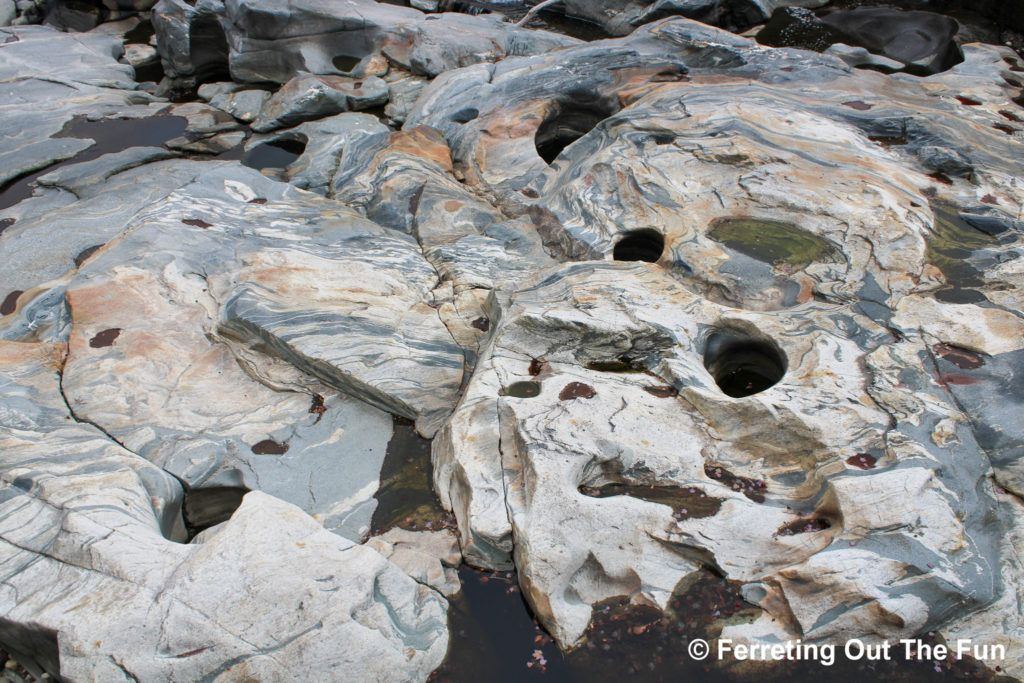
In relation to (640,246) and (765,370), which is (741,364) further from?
(640,246)

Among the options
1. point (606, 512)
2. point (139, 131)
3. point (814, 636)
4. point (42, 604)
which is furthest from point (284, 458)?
point (139, 131)

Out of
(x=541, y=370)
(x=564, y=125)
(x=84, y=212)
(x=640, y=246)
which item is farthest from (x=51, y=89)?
(x=541, y=370)

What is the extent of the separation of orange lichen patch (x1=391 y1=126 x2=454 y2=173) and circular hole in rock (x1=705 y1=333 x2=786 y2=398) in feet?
14.8

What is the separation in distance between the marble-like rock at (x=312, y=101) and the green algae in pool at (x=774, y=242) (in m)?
6.87

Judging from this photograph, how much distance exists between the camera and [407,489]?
5203 millimetres

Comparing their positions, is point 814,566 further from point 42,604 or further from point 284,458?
point 42,604

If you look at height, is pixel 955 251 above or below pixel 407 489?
above

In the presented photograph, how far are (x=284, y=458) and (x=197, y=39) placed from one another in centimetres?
1015

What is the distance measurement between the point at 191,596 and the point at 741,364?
424cm

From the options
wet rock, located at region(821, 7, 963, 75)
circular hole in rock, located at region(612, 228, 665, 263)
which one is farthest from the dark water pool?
wet rock, located at region(821, 7, 963, 75)

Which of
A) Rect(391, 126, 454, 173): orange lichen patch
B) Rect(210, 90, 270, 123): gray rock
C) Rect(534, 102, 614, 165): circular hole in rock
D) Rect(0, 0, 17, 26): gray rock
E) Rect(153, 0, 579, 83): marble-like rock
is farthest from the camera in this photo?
Rect(0, 0, 17, 26): gray rock

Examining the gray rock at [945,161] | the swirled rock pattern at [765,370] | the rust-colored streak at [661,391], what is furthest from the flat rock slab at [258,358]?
the gray rock at [945,161]

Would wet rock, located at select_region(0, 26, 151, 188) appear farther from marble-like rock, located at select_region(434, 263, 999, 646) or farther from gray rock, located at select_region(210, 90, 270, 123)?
marble-like rock, located at select_region(434, 263, 999, 646)

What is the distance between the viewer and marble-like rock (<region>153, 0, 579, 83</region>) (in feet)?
38.3
